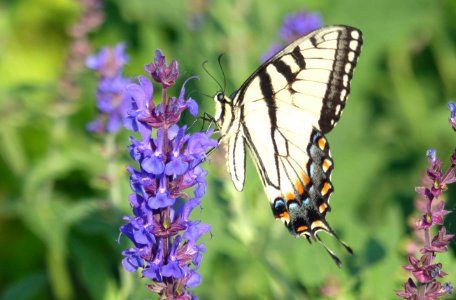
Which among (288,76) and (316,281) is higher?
(288,76)

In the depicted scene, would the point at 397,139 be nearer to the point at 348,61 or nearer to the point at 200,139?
the point at 348,61

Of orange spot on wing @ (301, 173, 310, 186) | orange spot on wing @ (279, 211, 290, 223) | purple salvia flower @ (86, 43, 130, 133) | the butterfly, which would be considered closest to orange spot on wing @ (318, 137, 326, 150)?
the butterfly

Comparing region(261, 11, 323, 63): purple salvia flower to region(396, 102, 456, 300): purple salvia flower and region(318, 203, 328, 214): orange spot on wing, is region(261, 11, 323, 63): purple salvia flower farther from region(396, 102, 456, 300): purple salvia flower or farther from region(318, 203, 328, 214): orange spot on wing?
region(396, 102, 456, 300): purple salvia flower

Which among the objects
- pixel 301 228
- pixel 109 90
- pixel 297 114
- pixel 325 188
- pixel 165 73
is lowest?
pixel 301 228

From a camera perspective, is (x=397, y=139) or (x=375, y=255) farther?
(x=397, y=139)

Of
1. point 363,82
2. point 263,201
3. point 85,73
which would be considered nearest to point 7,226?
point 85,73

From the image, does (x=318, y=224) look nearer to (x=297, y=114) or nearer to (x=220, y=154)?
(x=297, y=114)

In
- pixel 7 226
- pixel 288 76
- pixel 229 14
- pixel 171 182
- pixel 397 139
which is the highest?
pixel 229 14

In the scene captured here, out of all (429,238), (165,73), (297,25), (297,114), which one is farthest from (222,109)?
(297,25)
